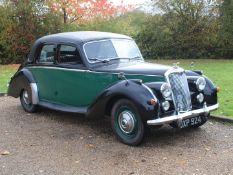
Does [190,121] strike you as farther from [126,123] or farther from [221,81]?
[221,81]

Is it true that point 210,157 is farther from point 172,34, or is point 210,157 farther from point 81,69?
point 172,34

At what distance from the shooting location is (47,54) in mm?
8797

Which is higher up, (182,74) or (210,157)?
(182,74)

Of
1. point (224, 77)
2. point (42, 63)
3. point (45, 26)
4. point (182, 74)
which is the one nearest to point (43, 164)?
point (182, 74)

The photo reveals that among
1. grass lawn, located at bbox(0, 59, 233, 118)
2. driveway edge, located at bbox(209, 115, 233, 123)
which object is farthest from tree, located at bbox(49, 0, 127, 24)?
driveway edge, located at bbox(209, 115, 233, 123)

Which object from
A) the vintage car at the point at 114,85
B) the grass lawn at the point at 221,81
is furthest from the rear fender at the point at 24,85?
the grass lawn at the point at 221,81

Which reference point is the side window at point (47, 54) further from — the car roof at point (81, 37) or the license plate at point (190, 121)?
the license plate at point (190, 121)

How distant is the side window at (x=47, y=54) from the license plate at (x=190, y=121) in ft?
10.2

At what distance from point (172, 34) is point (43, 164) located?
53.7 feet

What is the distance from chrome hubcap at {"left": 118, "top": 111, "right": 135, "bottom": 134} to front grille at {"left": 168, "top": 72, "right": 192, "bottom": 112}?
74 cm

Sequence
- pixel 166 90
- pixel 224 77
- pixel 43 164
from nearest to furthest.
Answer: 1. pixel 43 164
2. pixel 166 90
3. pixel 224 77

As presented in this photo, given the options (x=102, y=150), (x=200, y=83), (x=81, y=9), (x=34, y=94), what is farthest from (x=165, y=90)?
(x=81, y=9)

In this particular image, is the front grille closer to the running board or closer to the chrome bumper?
the chrome bumper

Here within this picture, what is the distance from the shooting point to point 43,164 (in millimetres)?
6035
